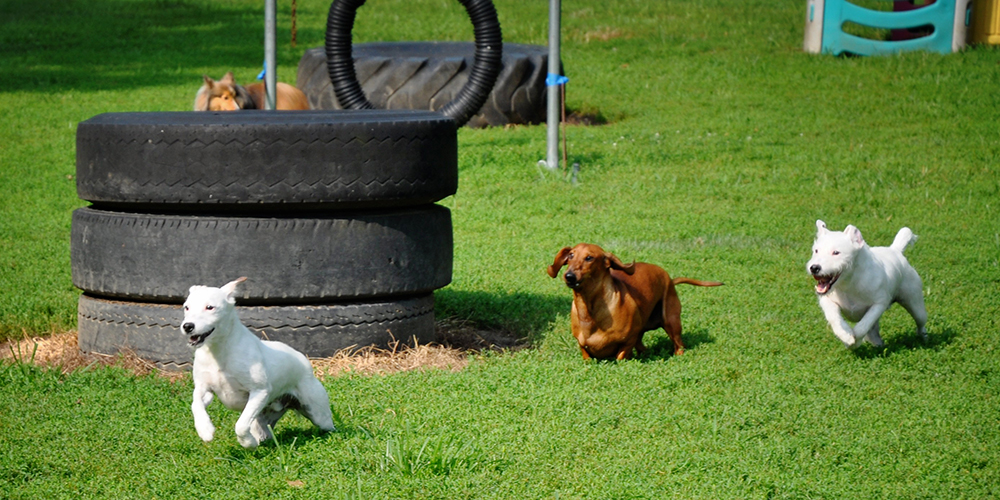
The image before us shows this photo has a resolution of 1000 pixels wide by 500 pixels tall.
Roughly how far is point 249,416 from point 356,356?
154cm

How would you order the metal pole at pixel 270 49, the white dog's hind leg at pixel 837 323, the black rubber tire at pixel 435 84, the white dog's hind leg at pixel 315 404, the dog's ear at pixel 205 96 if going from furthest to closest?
the black rubber tire at pixel 435 84 → the dog's ear at pixel 205 96 → the metal pole at pixel 270 49 → the white dog's hind leg at pixel 837 323 → the white dog's hind leg at pixel 315 404

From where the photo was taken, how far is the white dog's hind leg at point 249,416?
386 centimetres

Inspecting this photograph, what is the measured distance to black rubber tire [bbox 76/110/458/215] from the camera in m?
5.13

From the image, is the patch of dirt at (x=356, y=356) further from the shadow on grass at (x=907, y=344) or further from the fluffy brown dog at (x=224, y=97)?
the fluffy brown dog at (x=224, y=97)

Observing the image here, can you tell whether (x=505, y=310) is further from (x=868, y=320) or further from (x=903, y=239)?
(x=903, y=239)

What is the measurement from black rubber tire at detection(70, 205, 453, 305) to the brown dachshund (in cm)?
93

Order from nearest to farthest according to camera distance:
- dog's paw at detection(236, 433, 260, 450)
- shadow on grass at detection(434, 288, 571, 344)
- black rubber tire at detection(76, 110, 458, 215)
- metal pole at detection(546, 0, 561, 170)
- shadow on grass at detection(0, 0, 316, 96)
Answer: dog's paw at detection(236, 433, 260, 450)
black rubber tire at detection(76, 110, 458, 215)
shadow on grass at detection(434, 288, 571, 344)
metal pole at detection(546, 0, 561, 170)
shadow on grass at detection(0, 0, 316, 96)

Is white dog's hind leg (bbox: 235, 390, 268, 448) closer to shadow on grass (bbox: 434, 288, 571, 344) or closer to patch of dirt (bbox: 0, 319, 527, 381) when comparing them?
patch of dirt (bbox: 0, 319, 527, 381)

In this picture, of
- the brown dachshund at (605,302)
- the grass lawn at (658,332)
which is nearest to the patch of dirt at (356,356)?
the grass lawn at (658,332)

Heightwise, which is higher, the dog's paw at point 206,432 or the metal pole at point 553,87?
the metal pole at point 553,87

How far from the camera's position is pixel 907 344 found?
18.9 ft

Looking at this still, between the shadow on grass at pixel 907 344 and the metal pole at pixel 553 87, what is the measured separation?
5.19 metres

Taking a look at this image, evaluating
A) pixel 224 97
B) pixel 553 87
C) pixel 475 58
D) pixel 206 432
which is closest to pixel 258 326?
pixel 206 432

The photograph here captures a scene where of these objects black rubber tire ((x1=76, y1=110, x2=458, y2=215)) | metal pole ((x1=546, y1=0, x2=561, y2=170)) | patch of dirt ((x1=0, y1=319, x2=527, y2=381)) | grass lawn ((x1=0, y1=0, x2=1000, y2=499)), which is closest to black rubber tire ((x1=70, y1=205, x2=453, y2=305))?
black rubber tire ((x1=76, y1=110, x2=458, y2=215))
